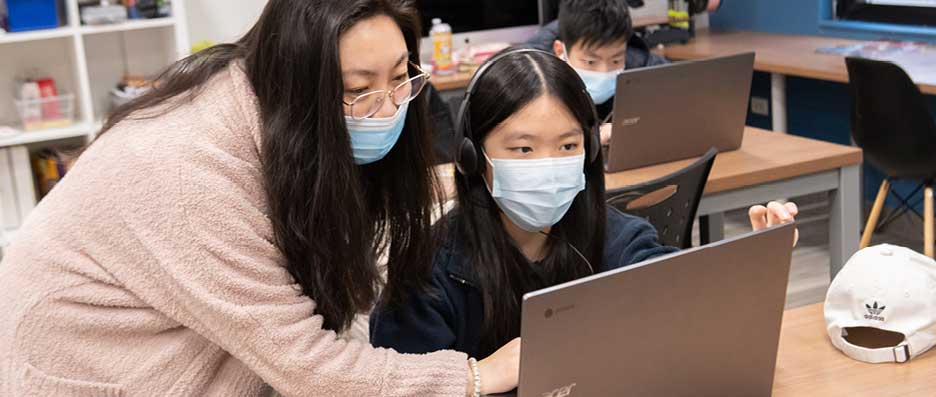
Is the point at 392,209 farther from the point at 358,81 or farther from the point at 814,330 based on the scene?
the point at 814,330

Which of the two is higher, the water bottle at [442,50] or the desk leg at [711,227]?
the water bottle at [442,50]

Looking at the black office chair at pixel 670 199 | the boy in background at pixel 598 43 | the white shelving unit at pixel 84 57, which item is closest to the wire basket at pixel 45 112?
the white shelving unit at pixel 84 57

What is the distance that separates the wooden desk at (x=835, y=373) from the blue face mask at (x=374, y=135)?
1.93ft

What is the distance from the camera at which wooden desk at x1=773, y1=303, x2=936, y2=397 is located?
4.65ft

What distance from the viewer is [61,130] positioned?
394 centimetres

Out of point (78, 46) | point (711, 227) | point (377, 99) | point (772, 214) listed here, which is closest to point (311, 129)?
point (377, 99)

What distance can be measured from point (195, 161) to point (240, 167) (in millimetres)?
50

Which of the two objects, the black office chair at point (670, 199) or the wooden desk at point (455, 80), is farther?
the wooden desk at point (455, 80)

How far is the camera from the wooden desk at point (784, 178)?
260 centimetres

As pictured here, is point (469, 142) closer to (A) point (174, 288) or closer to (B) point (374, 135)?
(B) point (374, 135)

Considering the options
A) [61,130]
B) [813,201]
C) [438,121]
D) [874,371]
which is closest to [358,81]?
[874,371]

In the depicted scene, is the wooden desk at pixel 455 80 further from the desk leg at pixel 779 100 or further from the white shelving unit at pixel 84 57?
the white shelving unit at pixel 84 57

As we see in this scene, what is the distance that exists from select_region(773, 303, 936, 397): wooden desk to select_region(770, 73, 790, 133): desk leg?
297 cm

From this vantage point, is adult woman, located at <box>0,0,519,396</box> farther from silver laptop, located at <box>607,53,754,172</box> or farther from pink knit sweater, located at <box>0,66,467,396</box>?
silver laptop, located at <box>607,53,754,172</box>
